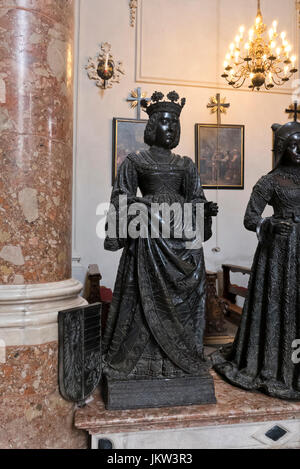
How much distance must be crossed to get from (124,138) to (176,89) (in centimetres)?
125

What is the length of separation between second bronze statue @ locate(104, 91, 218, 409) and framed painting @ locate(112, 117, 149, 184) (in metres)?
3.50

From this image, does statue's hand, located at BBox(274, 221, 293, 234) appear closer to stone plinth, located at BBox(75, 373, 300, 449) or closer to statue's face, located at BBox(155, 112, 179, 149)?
statue's face, located at BBox(155, 112, 179, 149)

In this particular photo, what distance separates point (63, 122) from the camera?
242cm

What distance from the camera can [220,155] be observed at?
661 centimetres

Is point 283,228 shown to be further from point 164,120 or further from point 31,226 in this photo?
point 31,226

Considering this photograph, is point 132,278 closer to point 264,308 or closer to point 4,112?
point 264,308

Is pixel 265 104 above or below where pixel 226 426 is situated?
above

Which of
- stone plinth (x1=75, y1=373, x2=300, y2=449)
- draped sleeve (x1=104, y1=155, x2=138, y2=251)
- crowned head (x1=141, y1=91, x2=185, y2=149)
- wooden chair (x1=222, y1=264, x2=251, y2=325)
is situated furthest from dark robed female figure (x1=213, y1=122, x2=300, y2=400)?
wooden chair (x1=222, y1=264, x2=251, y2=325)

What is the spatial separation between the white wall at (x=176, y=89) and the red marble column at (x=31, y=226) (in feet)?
12.8

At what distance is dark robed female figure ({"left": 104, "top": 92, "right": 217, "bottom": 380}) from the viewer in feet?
8.49

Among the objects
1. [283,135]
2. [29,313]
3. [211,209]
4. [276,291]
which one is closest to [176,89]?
[283,135]

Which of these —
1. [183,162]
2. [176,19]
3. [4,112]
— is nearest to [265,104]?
[176,19]

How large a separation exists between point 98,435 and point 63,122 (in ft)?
6.36

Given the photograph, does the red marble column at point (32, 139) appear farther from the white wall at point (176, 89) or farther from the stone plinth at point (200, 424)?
the white wall at point (176, 89)
